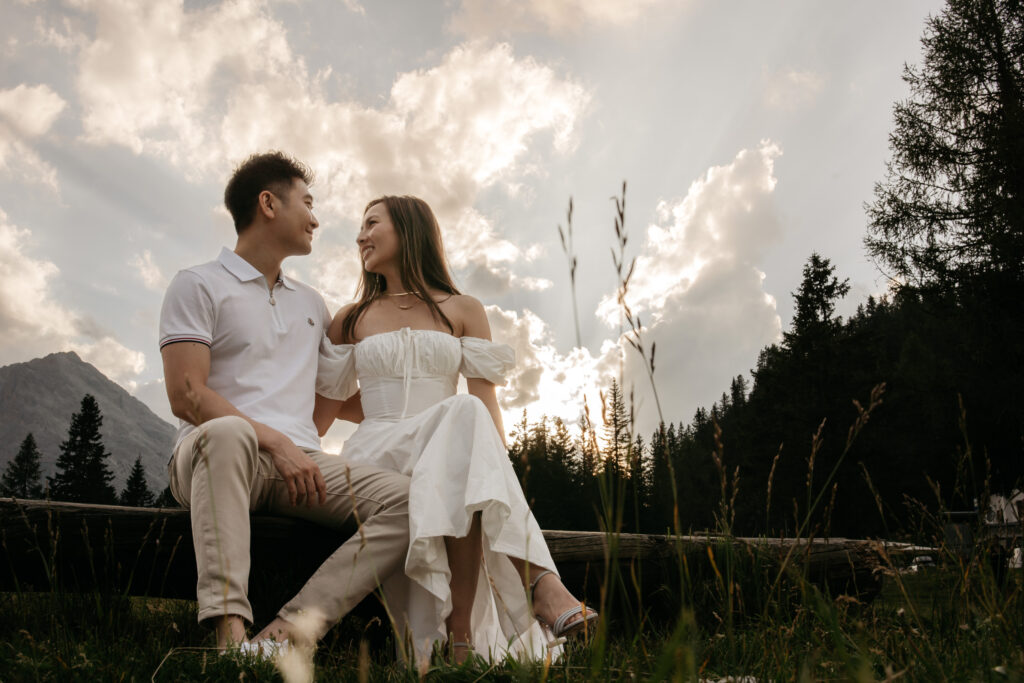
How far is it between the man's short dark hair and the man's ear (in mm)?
32

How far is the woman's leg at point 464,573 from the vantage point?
8.88ft

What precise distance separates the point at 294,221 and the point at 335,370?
0.83m

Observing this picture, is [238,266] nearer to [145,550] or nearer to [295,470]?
[295,470]

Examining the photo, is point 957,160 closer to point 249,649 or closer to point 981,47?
point 981,47

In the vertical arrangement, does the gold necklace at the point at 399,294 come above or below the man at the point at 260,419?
above

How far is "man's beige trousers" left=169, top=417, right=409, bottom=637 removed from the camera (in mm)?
2356

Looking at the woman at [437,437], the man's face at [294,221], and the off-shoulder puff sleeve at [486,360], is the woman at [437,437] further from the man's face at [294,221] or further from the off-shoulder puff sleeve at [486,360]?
the man's face at [294,221]

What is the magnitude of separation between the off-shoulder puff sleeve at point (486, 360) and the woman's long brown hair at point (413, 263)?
21 centimetres

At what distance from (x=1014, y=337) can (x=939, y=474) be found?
1094cm

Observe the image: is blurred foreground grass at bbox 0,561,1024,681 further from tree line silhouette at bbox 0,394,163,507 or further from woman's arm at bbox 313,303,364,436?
tree line silhouette at bbox 0,394,163,507

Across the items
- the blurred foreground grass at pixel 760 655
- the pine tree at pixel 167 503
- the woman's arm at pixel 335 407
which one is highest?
the woman's arm at pixel 335 407

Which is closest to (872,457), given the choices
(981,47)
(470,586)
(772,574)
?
(981,47)

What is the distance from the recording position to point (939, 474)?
77.6 ft

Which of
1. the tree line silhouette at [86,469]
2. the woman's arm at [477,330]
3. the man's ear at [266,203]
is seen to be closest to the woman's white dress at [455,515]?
the woman's arm at [477,330]
